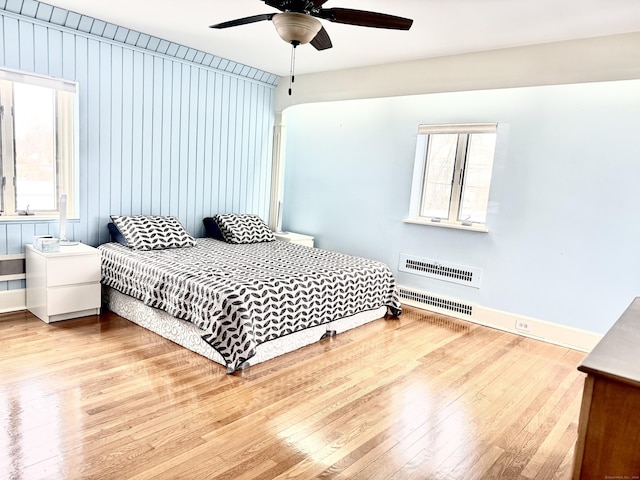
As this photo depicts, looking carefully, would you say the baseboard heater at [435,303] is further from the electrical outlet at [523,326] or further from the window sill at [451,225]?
the window sill at [451,225]

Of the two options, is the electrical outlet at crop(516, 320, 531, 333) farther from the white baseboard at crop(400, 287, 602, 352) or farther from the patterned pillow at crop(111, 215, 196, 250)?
the patterned pillow at crop(111, 215, 196, 250)

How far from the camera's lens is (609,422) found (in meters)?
1.18

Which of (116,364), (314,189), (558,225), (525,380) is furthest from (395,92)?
(116,364)

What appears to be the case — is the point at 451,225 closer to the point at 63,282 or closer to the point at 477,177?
the point at 477,177

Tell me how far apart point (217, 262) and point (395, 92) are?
235cm

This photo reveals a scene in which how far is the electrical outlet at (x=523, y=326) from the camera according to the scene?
13.0ft

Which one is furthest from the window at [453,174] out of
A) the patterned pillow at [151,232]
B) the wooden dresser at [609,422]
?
the wooden dresser at [609,422]

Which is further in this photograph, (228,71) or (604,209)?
(228,71)

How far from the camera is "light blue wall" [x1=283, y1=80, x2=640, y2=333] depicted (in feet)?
11.5

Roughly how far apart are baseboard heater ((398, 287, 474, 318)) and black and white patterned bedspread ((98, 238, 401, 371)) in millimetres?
486

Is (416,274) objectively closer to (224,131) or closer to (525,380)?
(525,380)

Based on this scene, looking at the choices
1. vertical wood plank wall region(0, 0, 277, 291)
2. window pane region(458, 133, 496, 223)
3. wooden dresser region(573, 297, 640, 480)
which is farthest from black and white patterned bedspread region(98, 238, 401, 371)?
wooden dresser region(573, 297, 640, 480)

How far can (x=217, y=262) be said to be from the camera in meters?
3.69

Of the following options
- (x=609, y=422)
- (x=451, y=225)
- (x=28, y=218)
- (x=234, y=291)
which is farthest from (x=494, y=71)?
(x=28, y=218)
